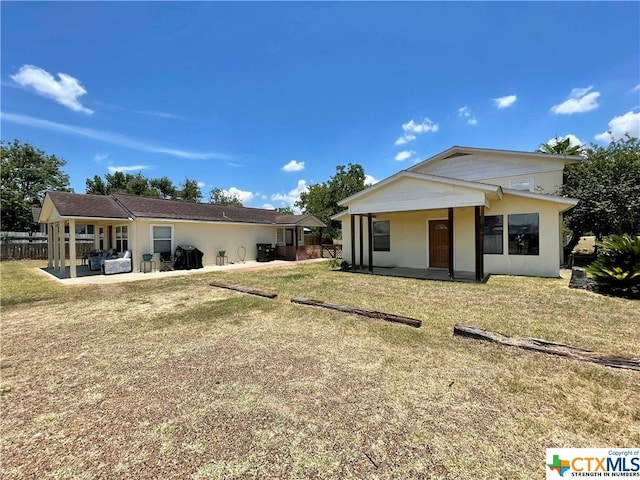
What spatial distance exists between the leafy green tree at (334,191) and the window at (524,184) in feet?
50.0

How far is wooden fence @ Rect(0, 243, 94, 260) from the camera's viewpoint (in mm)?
18672

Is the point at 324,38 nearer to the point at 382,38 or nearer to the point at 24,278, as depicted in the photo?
the point at 382,38

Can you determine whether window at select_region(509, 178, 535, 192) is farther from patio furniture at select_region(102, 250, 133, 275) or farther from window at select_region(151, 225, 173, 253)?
patio furniture at select_region(102, 250, 133, 275)

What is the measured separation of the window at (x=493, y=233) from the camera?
11.1 metres

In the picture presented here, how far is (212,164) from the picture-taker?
3042cm

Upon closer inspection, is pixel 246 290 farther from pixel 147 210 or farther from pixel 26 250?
pixel 26 250

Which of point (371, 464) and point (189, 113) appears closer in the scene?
point (371, 464)

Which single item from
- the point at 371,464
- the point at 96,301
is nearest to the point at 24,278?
the point at 96,301

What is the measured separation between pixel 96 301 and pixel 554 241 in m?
14.2

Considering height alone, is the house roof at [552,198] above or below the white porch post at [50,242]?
above

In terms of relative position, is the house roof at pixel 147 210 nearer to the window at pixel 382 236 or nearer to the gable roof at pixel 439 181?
the window at pixel 382 236

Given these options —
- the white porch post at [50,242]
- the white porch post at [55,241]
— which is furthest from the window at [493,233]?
the white porch post at [50,242]

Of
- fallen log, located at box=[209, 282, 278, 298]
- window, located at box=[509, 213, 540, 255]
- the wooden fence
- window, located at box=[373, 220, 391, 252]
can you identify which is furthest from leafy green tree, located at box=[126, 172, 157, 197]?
window, located at box=[509, 213, 540, 255]

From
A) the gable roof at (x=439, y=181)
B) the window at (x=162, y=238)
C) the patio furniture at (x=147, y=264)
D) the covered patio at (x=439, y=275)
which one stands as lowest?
the covered patio at (x=439, y=275)
